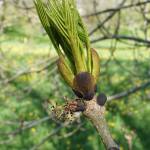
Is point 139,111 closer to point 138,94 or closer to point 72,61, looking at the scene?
point 138,94

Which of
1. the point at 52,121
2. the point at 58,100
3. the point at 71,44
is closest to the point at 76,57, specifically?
the point at 71,44

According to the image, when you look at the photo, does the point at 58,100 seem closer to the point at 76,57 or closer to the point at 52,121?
the point at 52,121

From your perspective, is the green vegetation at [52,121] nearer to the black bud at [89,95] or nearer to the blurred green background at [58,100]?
the blurred green background at [58,100]

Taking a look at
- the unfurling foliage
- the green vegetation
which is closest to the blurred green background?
the green vegetation

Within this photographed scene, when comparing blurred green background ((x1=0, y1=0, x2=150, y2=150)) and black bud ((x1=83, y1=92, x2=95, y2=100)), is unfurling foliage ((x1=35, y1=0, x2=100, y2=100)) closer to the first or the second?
black bud ((x1=83, y1=92, x2=95, y2=100))

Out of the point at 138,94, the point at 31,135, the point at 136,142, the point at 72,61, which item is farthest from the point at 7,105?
the point at 72,61

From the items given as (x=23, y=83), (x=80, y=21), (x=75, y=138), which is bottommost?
(x=23, y=83)

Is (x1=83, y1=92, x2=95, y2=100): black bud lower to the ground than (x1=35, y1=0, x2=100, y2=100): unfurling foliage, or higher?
lower

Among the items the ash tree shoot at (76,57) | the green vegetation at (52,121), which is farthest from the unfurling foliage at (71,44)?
the green vegetation at (52,121)

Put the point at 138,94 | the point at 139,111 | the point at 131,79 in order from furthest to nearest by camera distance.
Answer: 1. the point at 131,79
2. the point at 138,94
3. the point at 139,111
